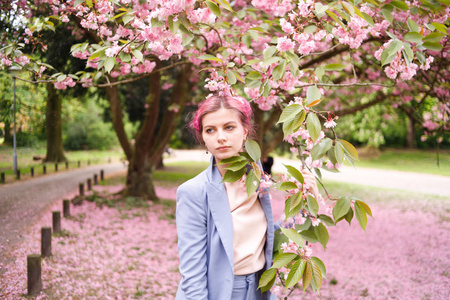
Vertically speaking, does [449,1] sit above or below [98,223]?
above

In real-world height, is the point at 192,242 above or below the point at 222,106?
below

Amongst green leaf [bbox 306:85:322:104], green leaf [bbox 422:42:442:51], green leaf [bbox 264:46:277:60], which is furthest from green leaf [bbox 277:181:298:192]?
green leaf [bbox 422:42:442:51]

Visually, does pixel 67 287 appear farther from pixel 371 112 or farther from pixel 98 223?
pixel 371 112

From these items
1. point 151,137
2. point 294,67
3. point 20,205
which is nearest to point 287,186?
point 294,67

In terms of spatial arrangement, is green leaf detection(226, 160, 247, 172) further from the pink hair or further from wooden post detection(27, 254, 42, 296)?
wooden post detection(27, 254, 42, 296)

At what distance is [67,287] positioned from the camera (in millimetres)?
3535

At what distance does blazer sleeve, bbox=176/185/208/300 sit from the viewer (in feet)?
4.92

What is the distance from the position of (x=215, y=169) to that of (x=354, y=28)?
1.55 metres

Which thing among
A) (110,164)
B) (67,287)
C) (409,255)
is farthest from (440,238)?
(110,164)

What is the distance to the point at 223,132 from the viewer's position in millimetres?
1618

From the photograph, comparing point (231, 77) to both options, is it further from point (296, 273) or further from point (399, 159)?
point (399, 159)

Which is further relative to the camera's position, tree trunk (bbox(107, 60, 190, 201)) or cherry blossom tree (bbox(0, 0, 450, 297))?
tree trunk (bbox(107, 60, 190, 201))

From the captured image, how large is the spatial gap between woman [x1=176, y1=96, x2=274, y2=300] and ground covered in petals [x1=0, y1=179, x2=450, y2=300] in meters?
2.41

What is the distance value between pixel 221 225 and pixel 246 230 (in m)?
0.17
